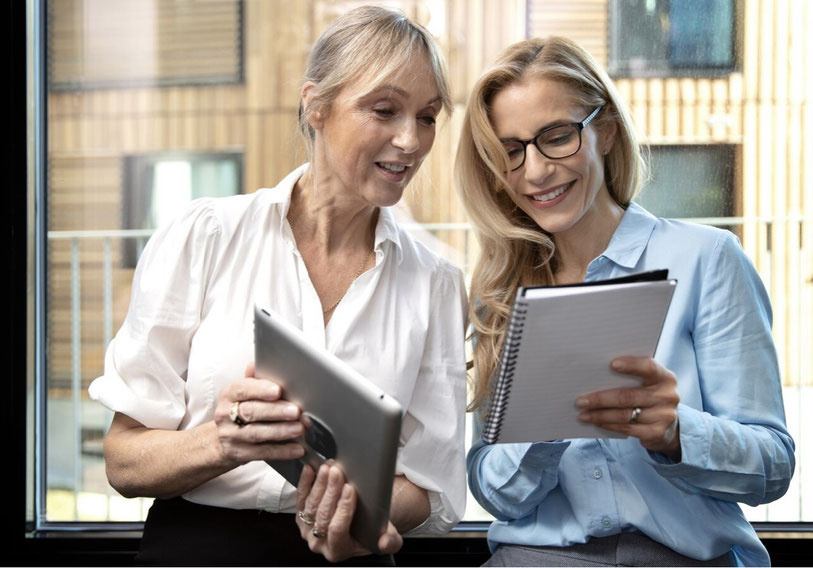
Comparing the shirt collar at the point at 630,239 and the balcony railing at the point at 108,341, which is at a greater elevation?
the shirt collar at the point at 630,239

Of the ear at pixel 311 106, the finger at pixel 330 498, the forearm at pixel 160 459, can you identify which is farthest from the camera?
the ear at pixel 311 106

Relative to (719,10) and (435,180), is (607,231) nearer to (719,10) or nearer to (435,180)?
(435,180)

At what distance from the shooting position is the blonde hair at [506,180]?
1683 millimetres

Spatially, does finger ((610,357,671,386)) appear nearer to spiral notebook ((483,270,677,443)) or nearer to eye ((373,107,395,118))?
spiral notebook ((483,270,677,443))

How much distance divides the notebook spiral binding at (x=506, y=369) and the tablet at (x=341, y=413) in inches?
7.5

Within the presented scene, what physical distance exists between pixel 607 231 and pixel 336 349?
0.60 metres

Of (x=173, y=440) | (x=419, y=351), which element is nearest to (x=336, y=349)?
(x=419, y=351)

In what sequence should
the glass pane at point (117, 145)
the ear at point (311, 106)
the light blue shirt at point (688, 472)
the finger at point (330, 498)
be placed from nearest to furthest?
the finger at point (330, 498)
the light blue shirt at point (688, 472)
the ear at point (311, 106)
the glass pane at point (117, 145)

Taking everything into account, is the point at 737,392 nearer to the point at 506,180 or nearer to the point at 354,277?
the point at 506,180

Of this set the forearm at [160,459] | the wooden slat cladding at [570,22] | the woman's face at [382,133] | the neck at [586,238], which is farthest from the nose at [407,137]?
the wooden slat cladding at [570,22]

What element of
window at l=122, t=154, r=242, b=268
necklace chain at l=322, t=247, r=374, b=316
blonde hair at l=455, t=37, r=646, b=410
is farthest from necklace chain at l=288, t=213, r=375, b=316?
window at l=122, t=154, r=242, b=268

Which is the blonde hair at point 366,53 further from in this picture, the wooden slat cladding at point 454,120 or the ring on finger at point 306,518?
the ring on finger at point 306,518

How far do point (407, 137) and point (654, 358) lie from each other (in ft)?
1.98

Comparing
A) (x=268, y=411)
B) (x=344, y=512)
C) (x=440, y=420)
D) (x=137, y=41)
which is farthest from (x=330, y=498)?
(x=137, y=41)
